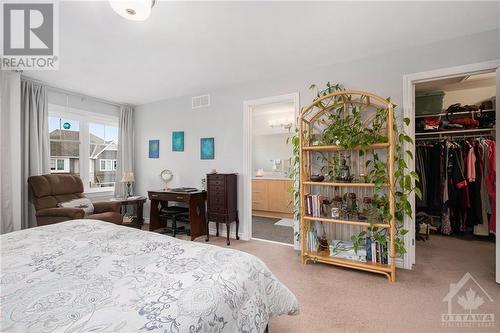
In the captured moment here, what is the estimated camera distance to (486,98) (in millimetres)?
3707

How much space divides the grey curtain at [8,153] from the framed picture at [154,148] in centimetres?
198

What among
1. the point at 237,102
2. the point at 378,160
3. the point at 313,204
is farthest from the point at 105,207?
the point at 378,160

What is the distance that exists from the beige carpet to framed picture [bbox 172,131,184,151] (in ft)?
7.75

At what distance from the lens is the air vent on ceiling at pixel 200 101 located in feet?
13.0

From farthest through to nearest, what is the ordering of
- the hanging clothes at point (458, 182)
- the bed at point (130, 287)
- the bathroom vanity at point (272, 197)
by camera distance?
1. the bathroom vanity at point (272, 197)
2. the hanging clothes at point (458, 182)
3. the bed at point (130, 287)

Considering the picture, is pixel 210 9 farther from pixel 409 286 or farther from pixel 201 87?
pixel 409 286

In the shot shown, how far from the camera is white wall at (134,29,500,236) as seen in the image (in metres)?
2.39

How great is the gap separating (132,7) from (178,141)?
289 cm

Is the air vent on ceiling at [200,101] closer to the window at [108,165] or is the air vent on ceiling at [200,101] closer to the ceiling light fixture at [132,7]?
the window at [108,165]

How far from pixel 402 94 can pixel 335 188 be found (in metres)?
1.32

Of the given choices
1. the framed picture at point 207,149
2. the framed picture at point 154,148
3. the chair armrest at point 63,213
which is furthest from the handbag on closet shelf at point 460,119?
the chair armrest at point 63,213

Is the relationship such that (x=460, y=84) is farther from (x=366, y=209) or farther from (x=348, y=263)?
(x=348, y=263)

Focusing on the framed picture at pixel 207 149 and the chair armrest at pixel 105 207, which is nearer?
the chair armrest at pixel 105 207

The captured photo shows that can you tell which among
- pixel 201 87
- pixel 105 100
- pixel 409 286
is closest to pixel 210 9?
pixel 201 87
